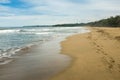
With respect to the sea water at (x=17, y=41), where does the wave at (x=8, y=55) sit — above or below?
above

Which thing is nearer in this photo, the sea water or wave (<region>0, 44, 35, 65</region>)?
wave (<region>0, 44, 35, 65</region>)

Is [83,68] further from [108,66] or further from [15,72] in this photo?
[15,72]

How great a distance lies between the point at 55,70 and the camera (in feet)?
28.2

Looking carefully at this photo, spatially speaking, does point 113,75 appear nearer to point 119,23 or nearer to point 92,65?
point 92,65

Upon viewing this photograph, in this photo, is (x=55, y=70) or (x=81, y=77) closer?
(x=81, y=77)

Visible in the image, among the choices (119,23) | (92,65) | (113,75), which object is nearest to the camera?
(113,75)

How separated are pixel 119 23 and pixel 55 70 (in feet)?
253

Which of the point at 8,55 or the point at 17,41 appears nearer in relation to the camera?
the point at 8,55

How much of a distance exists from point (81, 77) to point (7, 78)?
276cm

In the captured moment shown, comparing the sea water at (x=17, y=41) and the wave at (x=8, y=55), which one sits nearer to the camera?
the wave at (x=8, y=55)

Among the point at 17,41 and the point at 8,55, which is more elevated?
the point at 8,55

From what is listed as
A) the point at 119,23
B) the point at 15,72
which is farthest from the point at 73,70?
the point at 119,23

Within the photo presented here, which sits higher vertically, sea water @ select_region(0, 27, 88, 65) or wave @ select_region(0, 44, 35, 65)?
wave @ select_region(0, 44, 35, 65)

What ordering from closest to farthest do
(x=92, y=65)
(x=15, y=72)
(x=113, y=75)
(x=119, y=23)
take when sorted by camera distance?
(x=113, y=75), (x=15, y=72), (x=92, y=65), (x=119, y=23)
